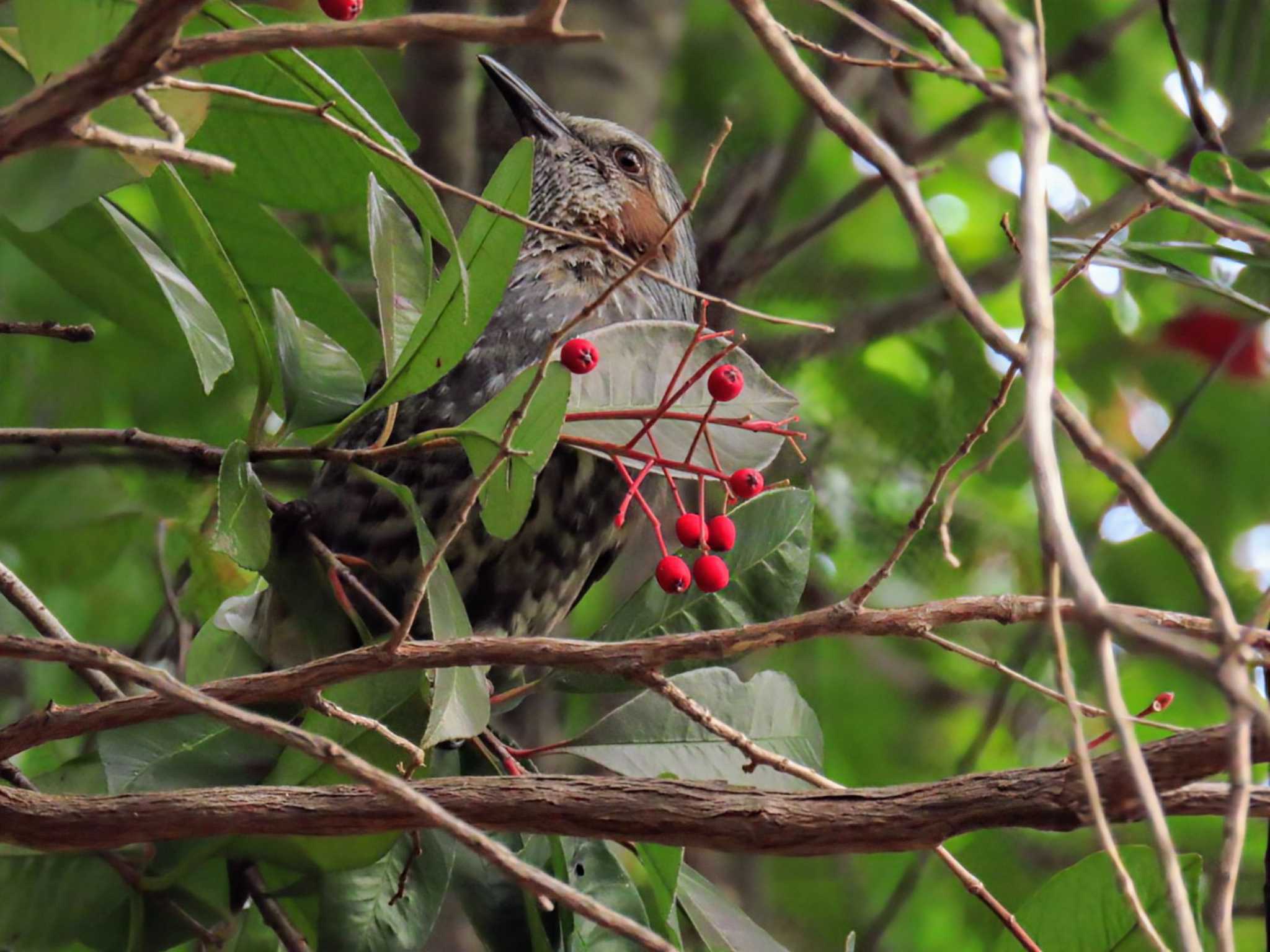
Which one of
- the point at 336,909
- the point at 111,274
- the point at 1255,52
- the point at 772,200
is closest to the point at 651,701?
the point at 336,909

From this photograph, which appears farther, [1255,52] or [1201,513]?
[1201,513]

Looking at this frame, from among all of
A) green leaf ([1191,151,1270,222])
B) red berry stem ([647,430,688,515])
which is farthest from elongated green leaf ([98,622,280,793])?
green leaf ([1191,151,1270,222])

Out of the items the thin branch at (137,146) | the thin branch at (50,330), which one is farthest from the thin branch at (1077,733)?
the thin branch at (50,330)

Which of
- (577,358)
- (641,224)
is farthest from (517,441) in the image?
(641,224)

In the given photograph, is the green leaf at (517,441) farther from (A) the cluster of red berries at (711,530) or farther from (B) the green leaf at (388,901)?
(B) the green leaf at (388,901)

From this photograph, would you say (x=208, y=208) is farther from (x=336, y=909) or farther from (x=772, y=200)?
(x=772, y=200)

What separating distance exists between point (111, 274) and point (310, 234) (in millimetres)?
1123

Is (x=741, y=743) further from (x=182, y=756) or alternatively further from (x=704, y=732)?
(x=182, y=756)

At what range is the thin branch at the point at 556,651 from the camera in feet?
3.22

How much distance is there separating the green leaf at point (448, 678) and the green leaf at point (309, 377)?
0.10 m

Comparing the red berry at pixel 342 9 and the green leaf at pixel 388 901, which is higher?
the red berry at pixel 342 9

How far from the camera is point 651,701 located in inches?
59.6

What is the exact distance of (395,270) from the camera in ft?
4.53

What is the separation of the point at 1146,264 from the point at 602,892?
0.87 m
